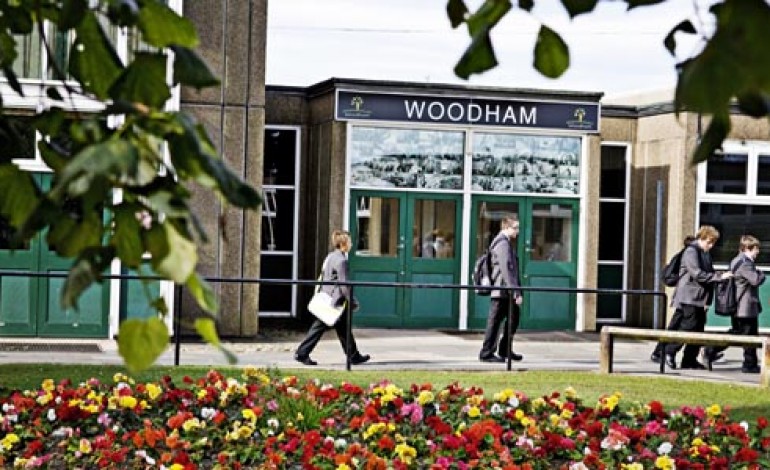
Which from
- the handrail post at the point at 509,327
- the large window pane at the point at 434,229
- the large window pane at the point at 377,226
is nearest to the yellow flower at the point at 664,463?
the handrail post at the point at 509,327

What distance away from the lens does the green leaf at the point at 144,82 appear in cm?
245

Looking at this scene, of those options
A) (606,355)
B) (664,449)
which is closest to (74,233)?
(664,449)

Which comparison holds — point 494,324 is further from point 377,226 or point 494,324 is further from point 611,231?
point 611,231

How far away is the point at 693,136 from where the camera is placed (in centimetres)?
2358

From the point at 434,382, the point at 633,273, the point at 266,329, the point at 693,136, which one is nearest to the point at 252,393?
the point at 434,382

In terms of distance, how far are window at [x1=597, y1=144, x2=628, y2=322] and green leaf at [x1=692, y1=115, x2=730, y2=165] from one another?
23696mm

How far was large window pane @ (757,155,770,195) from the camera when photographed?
81.3ft

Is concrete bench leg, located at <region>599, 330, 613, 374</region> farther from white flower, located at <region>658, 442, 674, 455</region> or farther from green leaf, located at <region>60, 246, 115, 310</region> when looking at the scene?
green leaf, located at <region>60, 246, 115, 310</region>

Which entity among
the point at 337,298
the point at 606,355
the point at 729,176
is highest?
the point at 729,176

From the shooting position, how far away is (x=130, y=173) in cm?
216

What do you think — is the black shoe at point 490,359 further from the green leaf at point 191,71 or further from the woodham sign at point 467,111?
the green leaf at point 191,71

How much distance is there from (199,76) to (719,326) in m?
23.0

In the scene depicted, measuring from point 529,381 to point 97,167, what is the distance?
490 inches

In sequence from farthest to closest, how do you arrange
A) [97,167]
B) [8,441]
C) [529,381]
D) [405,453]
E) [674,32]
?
[529,381] → [8,441] → [405,453] → [674,32] → [97,167]
